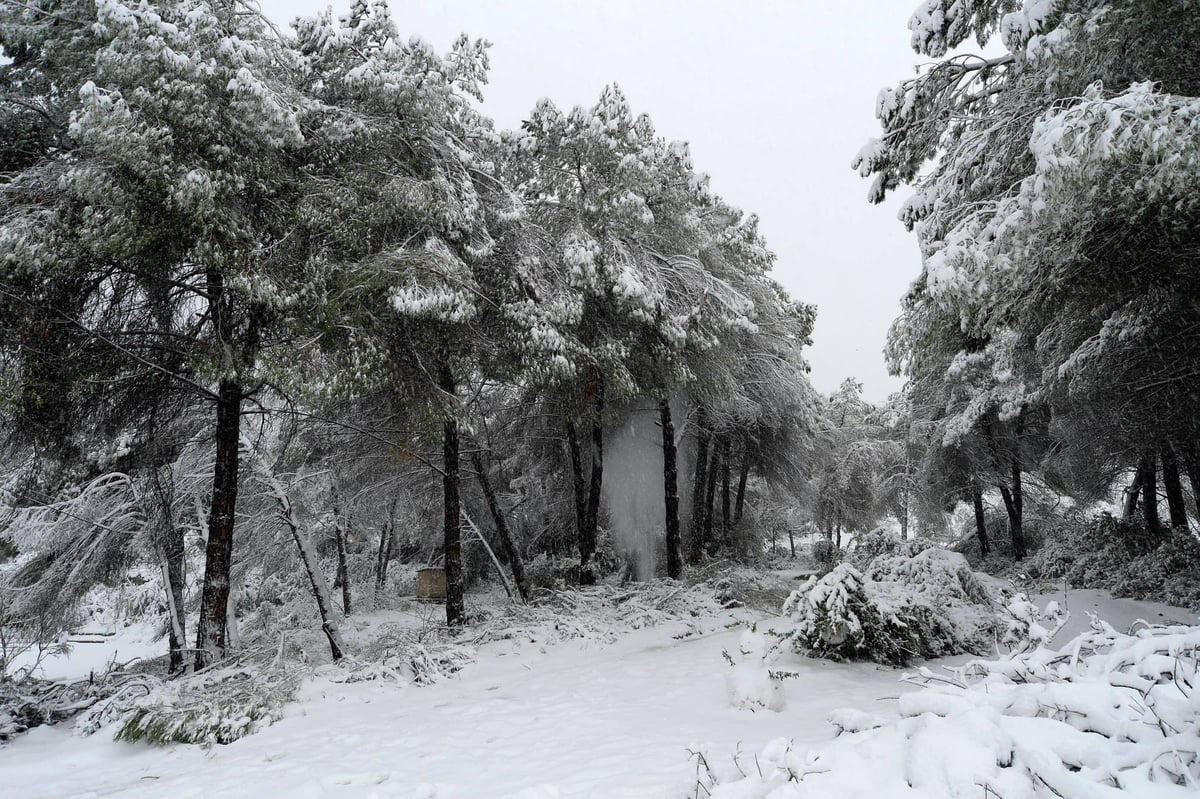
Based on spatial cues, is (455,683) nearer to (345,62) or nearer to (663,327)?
(663,327)

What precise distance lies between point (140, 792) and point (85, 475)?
728 centimetres

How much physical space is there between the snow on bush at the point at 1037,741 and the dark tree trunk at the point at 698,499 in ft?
40.6

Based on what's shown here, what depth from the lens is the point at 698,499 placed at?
1642 centimetres

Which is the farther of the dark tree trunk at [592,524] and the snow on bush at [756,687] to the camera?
the dark tree trunk at [592,524]

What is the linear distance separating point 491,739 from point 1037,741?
364cm

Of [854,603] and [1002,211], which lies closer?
[1002,211]

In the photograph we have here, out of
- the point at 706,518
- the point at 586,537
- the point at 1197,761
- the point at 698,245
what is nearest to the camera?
the point at 1197,761

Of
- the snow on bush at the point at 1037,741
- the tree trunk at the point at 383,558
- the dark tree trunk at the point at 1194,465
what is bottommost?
the tree trunk at the point at 383,558

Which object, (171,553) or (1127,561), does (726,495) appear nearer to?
(1127,561)

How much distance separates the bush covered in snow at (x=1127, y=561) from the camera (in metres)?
9.04

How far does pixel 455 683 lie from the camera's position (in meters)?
6.53

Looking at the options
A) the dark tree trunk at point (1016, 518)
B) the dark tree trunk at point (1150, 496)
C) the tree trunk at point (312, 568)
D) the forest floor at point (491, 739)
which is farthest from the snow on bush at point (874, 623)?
the dark tree trunk at point (1016, 518)

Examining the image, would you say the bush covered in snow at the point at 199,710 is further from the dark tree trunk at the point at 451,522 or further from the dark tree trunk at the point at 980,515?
the dark tree trunk at the point at 980,515

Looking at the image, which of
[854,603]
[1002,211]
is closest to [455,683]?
[854,603]
